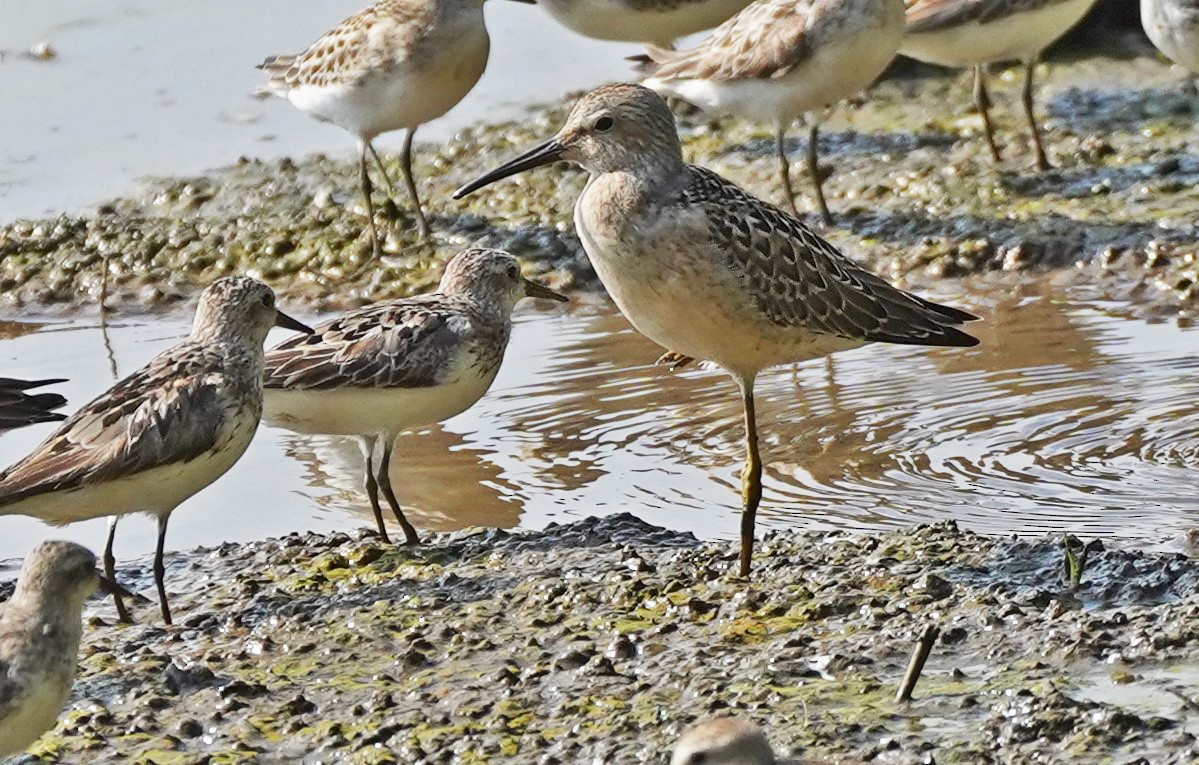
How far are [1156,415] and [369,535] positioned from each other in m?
3.37

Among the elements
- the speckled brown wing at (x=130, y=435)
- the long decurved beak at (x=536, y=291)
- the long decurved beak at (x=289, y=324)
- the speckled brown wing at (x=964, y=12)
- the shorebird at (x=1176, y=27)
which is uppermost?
the speckled brown wing at (x=964, y=12)

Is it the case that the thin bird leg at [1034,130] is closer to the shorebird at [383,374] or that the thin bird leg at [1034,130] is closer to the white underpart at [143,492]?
the shorebird at [383,374]

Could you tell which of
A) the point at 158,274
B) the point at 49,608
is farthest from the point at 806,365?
the point at 49,608

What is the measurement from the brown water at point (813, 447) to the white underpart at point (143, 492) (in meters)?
1.05

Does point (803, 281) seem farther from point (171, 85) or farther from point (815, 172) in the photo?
point (171, 85)

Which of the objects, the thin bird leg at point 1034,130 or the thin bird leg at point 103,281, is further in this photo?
the thin bird leg at point 1034,130

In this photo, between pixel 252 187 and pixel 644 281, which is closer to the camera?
pixel 644 281

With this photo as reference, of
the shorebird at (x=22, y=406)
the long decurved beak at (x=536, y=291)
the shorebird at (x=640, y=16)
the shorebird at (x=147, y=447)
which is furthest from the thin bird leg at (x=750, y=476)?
the shorebird at (x=640, y=16)

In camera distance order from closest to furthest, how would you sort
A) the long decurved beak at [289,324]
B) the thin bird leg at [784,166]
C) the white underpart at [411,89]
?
the long decurved beak at [289,324] → the white underpart at [411,89] → the thin bird leg at [784,166]

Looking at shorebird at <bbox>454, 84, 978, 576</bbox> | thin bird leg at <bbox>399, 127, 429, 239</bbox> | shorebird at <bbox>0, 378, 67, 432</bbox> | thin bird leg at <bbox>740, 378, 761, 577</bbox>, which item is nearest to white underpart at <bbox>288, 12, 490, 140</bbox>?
thin bird leg at <bbox>399, 127, 429, 239</bbox>

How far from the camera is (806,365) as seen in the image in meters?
10.4

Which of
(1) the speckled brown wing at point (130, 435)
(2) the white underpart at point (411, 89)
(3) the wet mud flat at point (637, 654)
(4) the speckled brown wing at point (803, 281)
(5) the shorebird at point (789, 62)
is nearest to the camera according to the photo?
(3) the wet mud flat at point (637, 654)

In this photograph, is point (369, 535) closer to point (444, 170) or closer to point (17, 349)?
point (17, 349)

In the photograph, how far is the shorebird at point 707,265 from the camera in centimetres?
725
